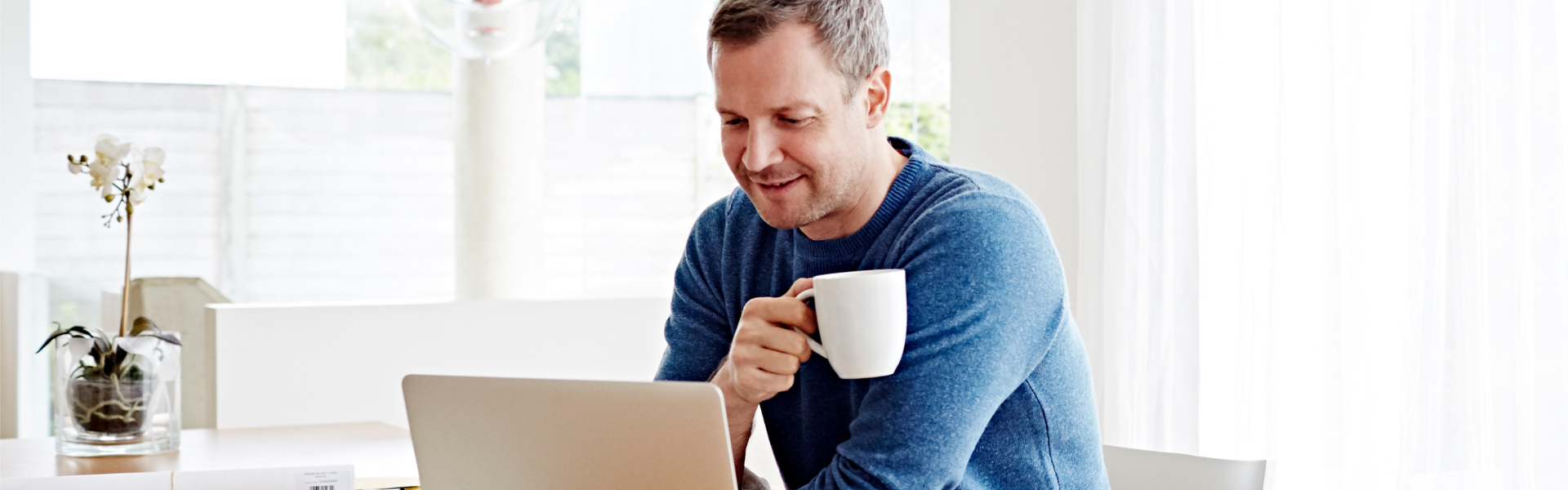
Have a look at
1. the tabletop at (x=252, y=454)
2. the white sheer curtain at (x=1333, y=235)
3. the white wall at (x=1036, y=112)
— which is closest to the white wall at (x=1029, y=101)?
the white wall at (x=1036, y=112)

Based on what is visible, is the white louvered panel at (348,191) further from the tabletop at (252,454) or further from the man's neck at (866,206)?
the man's neck at (866,206)

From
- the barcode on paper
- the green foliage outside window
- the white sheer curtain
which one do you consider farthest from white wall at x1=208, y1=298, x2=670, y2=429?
the green foliage outside window

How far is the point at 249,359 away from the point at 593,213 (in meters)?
2.03

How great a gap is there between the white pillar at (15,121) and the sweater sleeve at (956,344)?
2427mm

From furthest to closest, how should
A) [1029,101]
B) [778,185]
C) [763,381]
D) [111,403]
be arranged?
[1029,101] < [111,403] < [778,185] < [763,381]

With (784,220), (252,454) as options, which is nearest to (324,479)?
(252,454)

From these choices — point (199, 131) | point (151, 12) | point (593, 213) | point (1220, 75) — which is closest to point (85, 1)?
point (151, 12)

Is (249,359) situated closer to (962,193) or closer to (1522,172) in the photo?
(962,193)

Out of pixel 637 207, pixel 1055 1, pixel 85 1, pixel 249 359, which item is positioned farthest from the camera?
pixel 637 207

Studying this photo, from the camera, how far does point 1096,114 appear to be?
99.3 inches

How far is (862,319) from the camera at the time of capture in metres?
0.84

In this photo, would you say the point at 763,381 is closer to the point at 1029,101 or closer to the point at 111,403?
the point at 111,403

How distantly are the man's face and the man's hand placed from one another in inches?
4.7

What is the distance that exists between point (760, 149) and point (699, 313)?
12.6 inches
